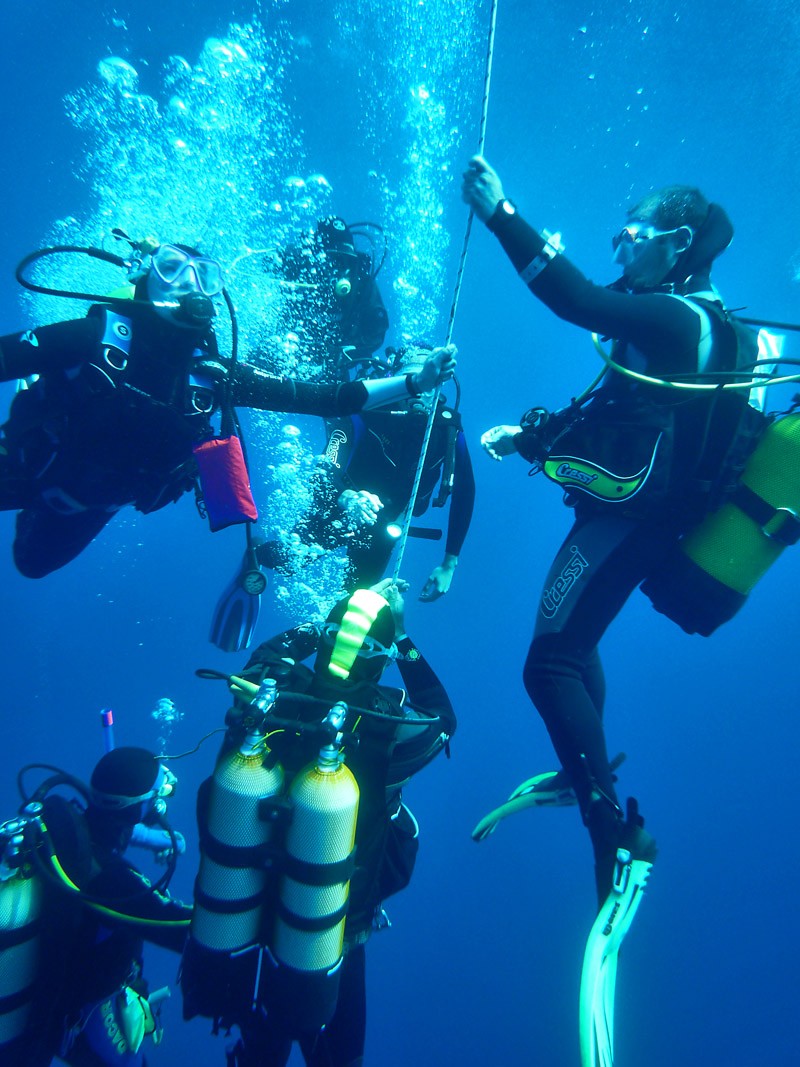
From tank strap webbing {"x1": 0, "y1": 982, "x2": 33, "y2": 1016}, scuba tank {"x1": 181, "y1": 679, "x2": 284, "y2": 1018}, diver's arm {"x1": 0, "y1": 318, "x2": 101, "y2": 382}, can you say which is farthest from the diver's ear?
tank strap webbing {"x1": 0, "y1": 982, "x2": 33, "y2": 1016}

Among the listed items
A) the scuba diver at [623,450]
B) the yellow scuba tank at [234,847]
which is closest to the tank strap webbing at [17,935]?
the yellow scuba tank at [234,847]

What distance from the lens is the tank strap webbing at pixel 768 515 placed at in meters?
2.57

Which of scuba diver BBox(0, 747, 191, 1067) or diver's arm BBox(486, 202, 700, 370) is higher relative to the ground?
diver's arm BBox(486, 202, 700, 370)

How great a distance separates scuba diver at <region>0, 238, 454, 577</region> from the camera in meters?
3.20

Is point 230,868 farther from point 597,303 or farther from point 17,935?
point 597,303

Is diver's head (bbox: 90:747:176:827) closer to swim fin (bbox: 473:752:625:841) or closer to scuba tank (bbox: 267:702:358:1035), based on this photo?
scuba tank (bbox: 267:702:358:1035)

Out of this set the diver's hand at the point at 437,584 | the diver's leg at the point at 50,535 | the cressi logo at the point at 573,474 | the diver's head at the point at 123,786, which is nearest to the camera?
the cressi logo at the point at 573,474

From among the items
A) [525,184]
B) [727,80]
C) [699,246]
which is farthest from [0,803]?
[727,80]

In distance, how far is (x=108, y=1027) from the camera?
340 centimetres

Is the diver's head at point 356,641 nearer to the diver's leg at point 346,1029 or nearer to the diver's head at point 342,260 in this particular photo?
the diver's leg at point 346,1029

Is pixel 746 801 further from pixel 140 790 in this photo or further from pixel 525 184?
pixel 140 790

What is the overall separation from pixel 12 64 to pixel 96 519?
A: 44.7 ft

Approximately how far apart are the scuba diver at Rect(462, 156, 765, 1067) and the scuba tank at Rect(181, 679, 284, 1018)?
1.38 m

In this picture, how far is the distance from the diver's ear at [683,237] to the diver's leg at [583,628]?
146 centimetres
